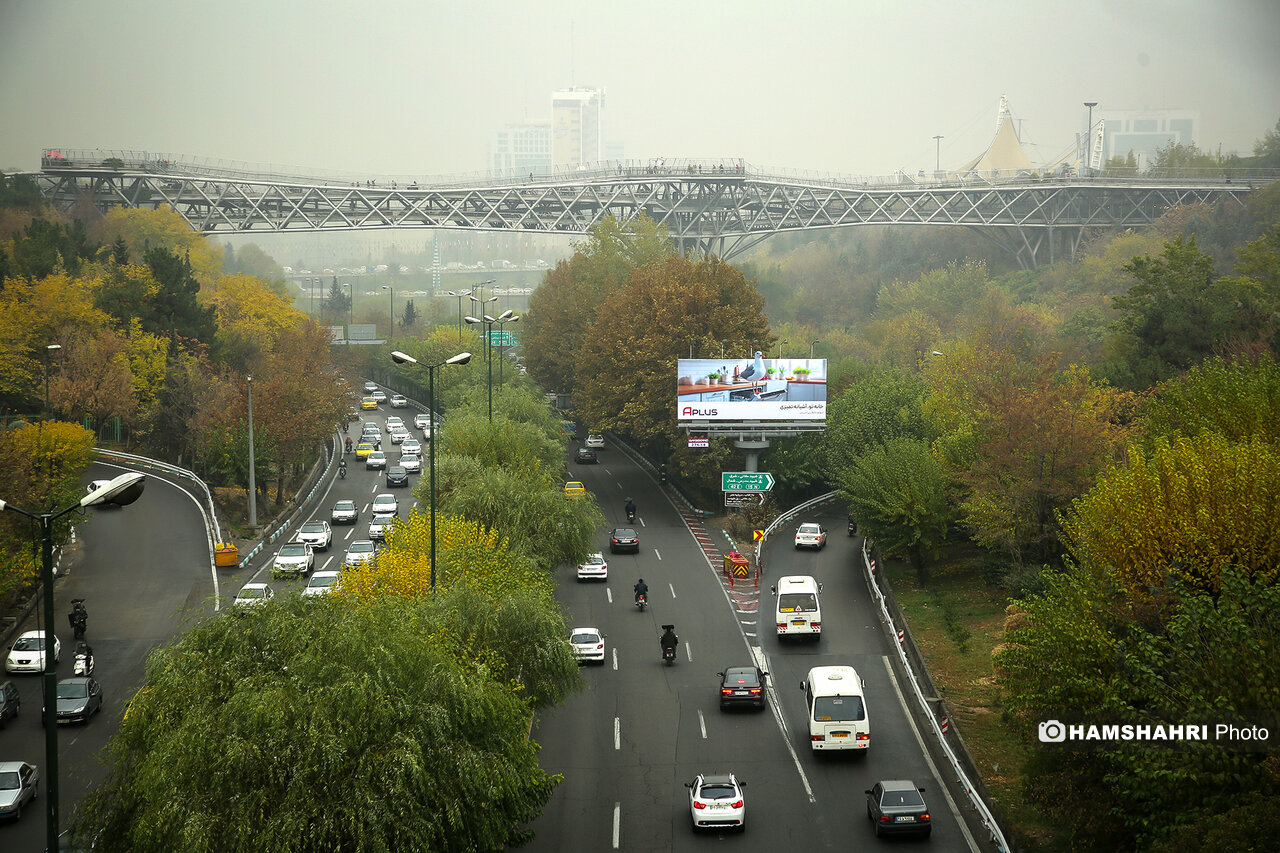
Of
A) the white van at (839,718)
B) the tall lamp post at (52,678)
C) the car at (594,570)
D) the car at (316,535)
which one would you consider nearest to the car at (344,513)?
the car at (316,535)

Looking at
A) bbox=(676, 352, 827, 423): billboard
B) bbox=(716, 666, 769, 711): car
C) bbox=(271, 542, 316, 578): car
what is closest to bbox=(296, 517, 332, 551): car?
bbox=(271, 542, 316, 578): car

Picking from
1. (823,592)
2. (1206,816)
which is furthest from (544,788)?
(823,592)

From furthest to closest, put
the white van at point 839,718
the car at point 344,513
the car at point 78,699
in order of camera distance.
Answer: the car at point 344,513, the car at point 78,699, the white van at point 839,718

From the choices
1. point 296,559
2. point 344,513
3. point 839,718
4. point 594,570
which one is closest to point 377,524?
point 344,513

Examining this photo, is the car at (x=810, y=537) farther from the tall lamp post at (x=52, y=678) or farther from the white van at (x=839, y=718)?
the tall lamp post at (x=52, y=678)

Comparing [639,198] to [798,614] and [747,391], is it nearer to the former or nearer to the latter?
[747,391]

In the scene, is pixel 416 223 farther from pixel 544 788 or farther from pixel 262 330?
pixel 544 788

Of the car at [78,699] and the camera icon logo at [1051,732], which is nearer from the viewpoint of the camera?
the camera icon logo at [1051,732]

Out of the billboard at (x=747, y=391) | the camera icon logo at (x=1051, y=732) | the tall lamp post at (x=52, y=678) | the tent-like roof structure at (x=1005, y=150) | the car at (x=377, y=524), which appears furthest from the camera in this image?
the tent-like roof structure at (x=1005, y=150)
